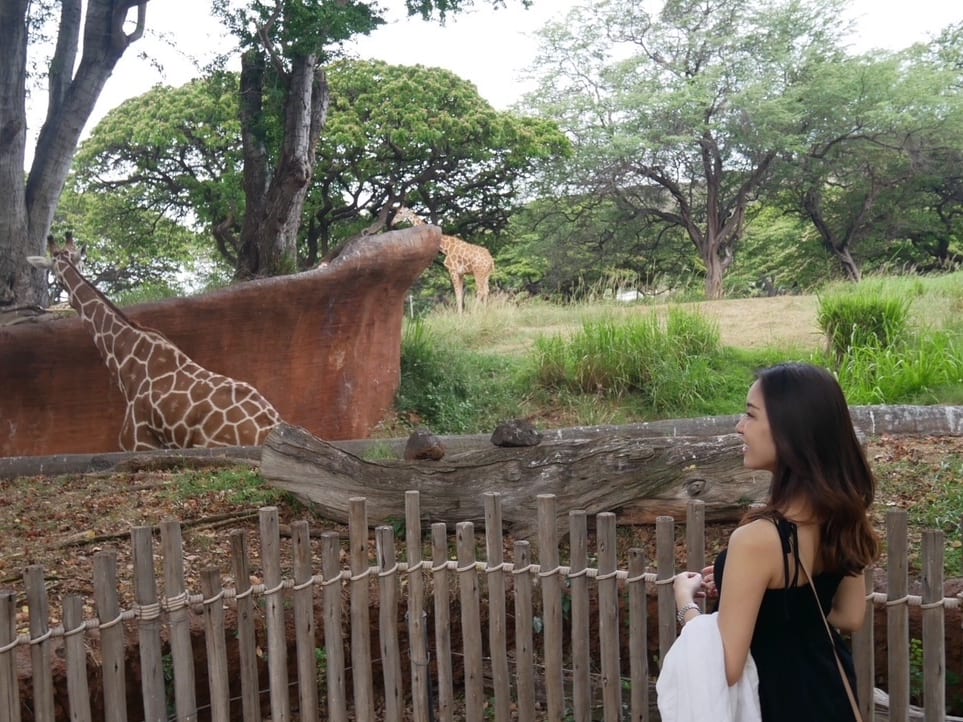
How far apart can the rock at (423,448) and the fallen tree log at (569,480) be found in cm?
32

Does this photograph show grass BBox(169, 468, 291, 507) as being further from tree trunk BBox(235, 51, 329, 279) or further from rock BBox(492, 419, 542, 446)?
tree trunk BBox(235, 51, 329, 279)

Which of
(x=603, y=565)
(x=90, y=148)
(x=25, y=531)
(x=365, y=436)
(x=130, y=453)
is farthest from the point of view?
(x=90, y=148)

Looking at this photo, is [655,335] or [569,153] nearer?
[655,335]

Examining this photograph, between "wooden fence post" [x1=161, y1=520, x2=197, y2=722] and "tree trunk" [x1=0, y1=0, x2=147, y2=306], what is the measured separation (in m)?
6.43

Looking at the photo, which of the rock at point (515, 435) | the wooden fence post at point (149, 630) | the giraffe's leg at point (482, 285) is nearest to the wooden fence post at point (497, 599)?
the wooden fence post at point (149, 630)

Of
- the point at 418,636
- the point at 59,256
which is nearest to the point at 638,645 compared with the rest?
the point at 418,636

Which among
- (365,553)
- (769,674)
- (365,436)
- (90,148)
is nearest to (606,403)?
(365,436)

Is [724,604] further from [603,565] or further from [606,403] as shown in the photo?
[606,403]

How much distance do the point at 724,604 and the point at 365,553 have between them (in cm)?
158

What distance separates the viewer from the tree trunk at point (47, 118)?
356 inches

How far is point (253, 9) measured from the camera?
8914 mm

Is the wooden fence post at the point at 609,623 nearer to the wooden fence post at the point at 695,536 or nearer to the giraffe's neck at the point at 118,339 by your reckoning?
the wooden fence post at the point at 695,536

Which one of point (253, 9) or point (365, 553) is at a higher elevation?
point (253, 9)

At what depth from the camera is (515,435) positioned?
17.1 ft
